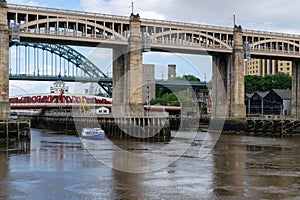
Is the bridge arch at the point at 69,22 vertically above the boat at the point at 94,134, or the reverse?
the bridge arch at the point at 69,22

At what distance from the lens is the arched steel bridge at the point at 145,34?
6084 cm

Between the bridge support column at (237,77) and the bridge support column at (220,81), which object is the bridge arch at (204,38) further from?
the bridge support column at (220,81)

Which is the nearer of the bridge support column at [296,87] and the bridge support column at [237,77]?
the bridge support column at [237,77]

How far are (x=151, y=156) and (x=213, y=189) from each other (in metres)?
14.3

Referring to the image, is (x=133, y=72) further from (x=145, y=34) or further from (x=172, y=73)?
(x=172, y=73)

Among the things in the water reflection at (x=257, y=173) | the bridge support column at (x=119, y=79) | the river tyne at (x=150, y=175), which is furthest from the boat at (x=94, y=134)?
the water reflection at (x=257, y=173)

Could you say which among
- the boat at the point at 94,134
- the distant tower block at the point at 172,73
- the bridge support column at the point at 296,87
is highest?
the distant tower block at the point at 172,73

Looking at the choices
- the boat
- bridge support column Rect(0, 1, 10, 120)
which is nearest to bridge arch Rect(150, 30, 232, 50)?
the boat

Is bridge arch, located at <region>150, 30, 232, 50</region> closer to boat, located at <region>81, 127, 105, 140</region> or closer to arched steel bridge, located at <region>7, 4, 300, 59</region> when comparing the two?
arched steel bridge, located at <region>7, 4, 300, 59</region>

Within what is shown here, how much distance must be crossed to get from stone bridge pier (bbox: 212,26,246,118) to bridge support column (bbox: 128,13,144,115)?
16977 millimetres

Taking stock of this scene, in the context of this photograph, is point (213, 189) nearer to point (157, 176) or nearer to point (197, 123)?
point (157, 176)

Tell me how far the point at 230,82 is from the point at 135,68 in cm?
1838

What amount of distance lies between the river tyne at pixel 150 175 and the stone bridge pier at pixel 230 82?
113 feet

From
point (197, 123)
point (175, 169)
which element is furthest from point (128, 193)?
point (197, 123)
